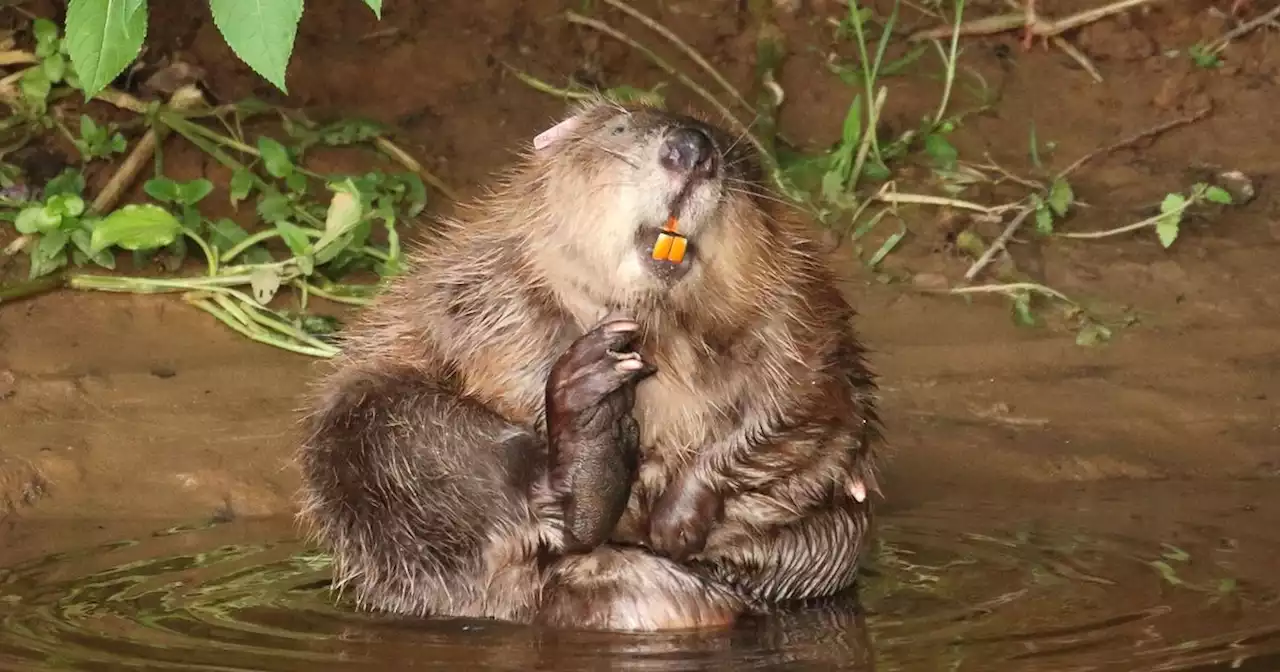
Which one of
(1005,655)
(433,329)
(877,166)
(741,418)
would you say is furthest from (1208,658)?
(877,166)

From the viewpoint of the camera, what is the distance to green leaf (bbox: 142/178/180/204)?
12.6 feet

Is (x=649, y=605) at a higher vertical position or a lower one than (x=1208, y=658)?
lower

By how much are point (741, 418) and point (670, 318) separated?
0.60 ft

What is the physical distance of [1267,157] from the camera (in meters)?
4.57

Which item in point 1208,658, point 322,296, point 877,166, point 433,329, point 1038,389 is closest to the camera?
point 1208,658

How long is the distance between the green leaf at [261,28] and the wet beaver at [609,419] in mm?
619

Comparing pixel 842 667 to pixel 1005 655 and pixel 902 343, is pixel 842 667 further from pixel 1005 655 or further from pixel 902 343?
pixel 902 343

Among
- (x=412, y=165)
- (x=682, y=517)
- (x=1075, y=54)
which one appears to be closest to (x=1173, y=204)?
(x=1075, y=54)

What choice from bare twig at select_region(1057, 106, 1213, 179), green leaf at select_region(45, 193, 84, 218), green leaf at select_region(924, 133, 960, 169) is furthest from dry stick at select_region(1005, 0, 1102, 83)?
green leaf at select_region(45, 193, 84, 218)

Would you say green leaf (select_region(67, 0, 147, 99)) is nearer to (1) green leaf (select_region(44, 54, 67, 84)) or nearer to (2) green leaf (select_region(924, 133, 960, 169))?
(1) green leaf (select_region(44, 54, 67, 84))

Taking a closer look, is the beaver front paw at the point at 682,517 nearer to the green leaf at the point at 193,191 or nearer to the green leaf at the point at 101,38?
the green leaf at the point at 101,38

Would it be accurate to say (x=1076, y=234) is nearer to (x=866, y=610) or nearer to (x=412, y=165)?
(x=412, y=165)

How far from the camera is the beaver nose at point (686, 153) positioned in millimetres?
2199

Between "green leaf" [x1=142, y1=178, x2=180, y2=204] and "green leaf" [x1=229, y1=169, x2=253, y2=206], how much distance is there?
191mm
